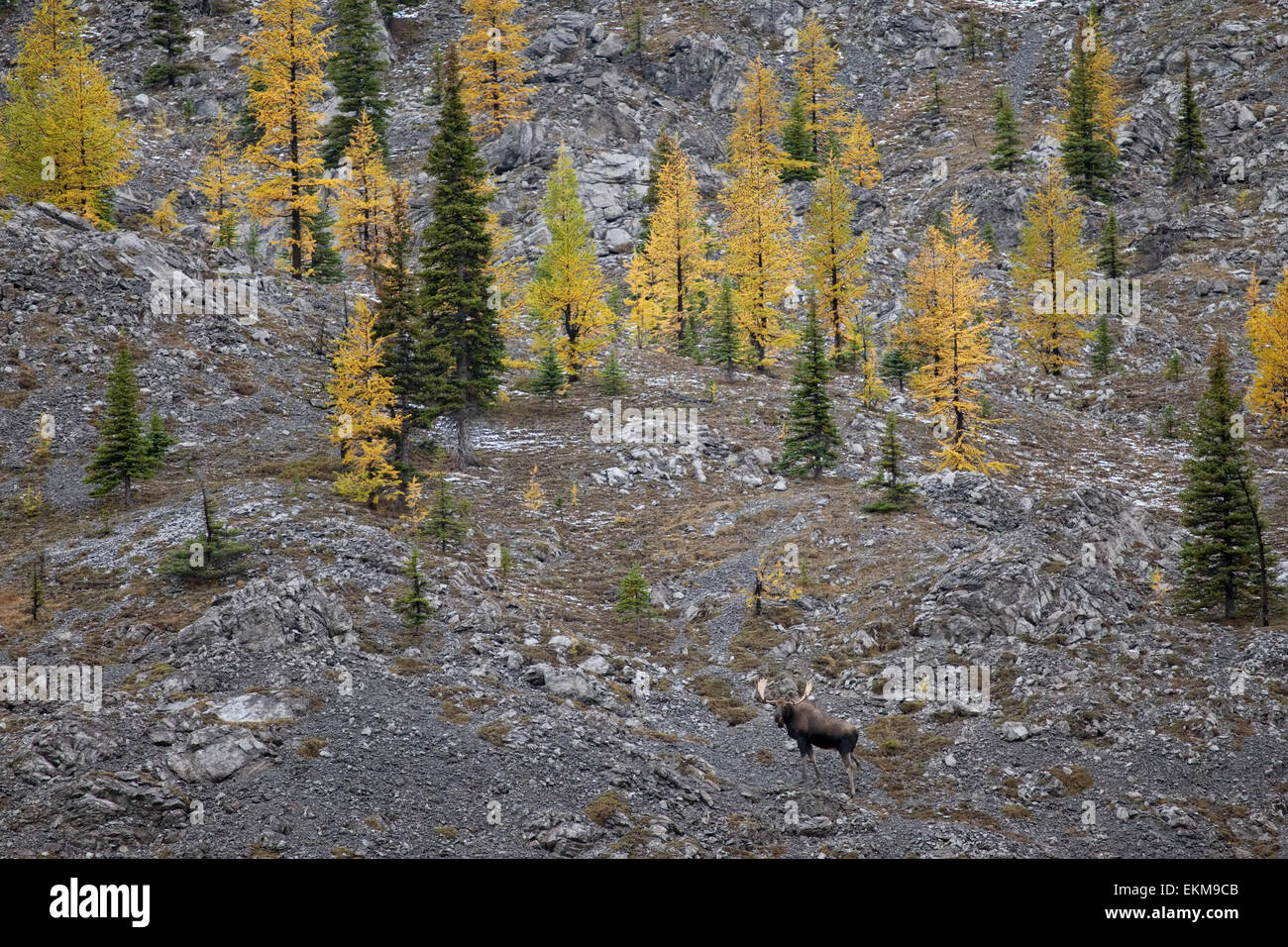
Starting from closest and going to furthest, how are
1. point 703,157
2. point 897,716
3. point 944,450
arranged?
point 897,716 < point 944,450 < point 703,157

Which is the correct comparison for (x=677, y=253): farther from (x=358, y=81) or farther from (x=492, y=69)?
(x=358, y=81)

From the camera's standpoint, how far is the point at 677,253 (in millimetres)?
52188

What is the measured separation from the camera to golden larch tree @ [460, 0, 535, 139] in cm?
7181

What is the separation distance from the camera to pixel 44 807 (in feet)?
47.6

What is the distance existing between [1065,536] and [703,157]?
59.9 metres

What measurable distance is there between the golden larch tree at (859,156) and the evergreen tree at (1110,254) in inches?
729

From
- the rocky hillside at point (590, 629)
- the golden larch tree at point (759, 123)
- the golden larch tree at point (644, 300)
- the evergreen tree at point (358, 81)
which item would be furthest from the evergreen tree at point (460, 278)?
the golden larch tree at point (759, 123)

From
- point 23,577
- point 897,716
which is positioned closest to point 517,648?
point 897,716

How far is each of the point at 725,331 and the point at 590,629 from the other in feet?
82.8

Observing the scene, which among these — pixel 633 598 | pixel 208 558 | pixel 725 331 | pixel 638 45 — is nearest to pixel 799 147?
pixel 638 45

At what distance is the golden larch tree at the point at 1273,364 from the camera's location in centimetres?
4278

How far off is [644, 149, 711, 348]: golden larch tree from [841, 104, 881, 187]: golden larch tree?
24.6 metres

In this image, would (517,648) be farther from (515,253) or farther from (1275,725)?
(515,253)

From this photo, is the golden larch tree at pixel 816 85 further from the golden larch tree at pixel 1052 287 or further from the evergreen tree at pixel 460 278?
the evergreen tree at pixel 460 278
